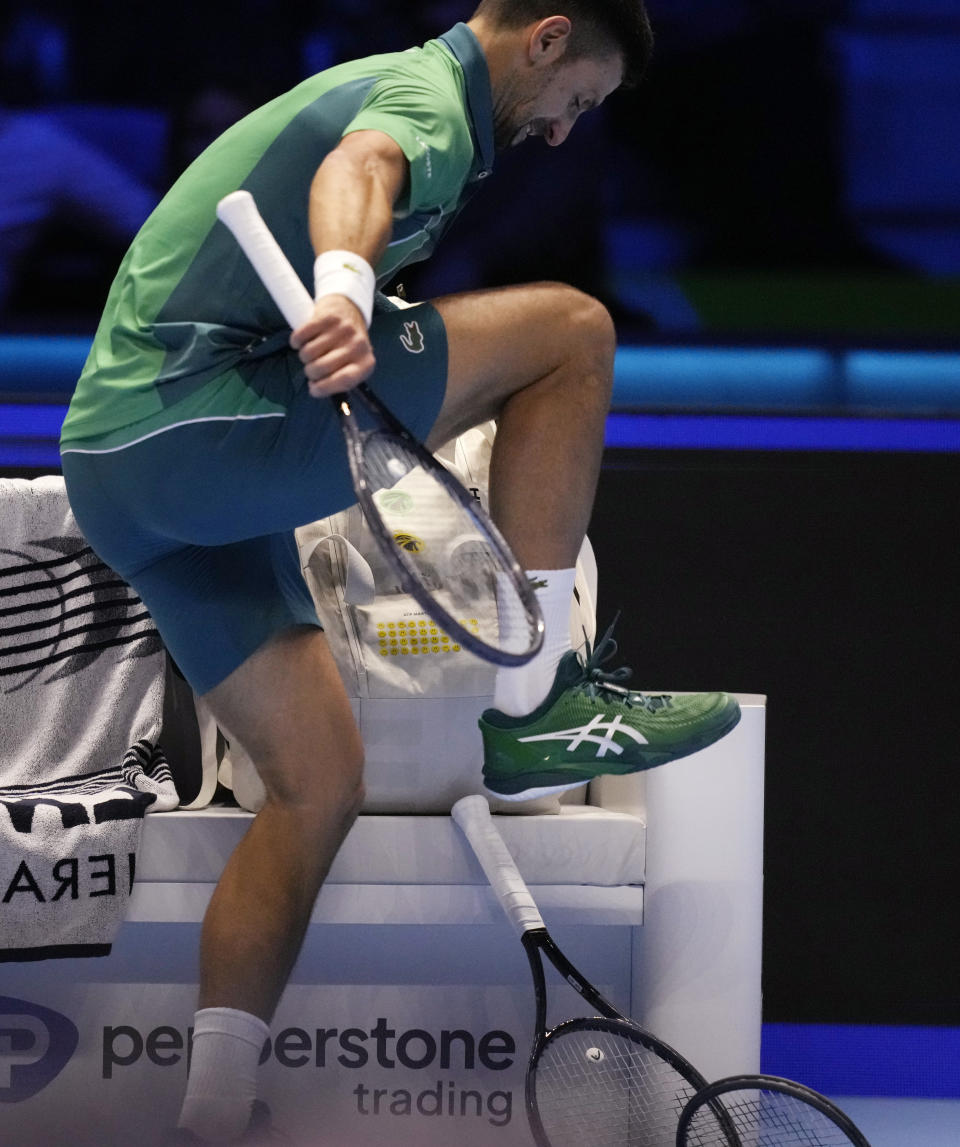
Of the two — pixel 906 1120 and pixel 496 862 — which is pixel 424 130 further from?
pixel 906 1120

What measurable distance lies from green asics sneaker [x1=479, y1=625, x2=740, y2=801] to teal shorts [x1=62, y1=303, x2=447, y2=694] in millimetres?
317

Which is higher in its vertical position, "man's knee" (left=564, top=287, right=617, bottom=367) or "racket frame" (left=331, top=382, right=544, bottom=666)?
"man's knee" (left=564, top=287, right=617, bottom=367)

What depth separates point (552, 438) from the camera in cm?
164

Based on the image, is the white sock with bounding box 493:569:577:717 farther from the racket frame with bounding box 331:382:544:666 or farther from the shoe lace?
the racket frame with bounding box 331:382:544:666

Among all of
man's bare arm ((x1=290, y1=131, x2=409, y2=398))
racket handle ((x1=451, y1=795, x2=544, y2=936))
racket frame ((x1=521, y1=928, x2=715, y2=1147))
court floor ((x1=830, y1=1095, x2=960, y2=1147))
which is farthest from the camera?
court floor ((x1=830, y1=1095, x2=960, y2=1147))

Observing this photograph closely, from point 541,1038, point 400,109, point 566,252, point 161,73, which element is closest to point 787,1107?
point 541,1038

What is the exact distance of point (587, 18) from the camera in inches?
63.2

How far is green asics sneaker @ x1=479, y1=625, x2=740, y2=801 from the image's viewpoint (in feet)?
5.49

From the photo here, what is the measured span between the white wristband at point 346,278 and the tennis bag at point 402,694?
83 centimetres

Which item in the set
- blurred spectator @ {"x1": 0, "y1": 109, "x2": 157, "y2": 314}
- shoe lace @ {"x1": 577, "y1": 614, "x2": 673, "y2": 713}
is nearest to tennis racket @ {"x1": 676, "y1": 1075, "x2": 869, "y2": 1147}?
shoe lace @ {"x1": 577, "y1": 614, "x2": 673, "y2": 713}

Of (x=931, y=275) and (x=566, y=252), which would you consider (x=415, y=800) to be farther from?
(x=931, y=275)

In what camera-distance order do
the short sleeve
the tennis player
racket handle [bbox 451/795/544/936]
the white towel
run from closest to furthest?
1. the short sleeve
2. the tennis player
3. racket handle [bbox 451/795/544/936]
4. the white towel

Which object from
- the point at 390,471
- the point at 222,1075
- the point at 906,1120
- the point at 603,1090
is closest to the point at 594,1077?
the point at 603,1090

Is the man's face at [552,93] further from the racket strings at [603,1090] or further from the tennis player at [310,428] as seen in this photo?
the racket strings at [603,1090]
